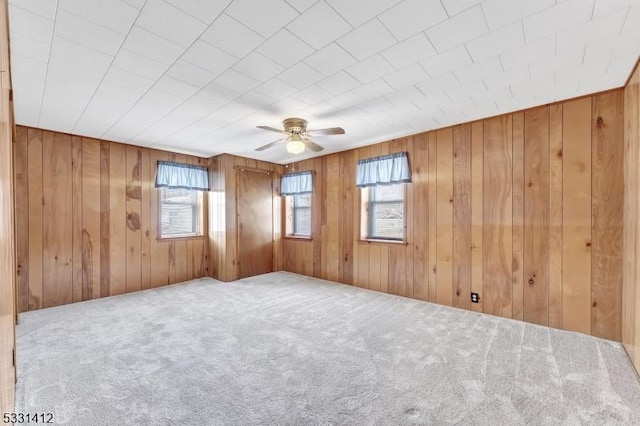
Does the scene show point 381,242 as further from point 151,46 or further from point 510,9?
point 151,46

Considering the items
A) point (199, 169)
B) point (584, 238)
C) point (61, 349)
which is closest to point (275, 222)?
point (199, 169)

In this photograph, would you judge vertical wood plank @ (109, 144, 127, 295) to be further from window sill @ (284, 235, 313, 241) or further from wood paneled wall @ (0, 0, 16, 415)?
wood paneled wall @ (0, 0, 16, 415)

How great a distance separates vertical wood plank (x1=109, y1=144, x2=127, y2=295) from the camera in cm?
409

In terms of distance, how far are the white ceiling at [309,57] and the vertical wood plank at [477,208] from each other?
0.29 metres

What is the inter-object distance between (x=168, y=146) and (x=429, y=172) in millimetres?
3980

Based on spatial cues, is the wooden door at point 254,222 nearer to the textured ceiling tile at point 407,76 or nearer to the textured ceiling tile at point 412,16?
the textured ceiling tile at point 407,76

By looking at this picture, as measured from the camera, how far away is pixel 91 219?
3920mm

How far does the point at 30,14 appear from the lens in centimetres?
153

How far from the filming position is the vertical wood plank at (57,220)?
355cm

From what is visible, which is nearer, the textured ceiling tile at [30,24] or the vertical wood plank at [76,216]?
the textured ceiling tile at [30,24]

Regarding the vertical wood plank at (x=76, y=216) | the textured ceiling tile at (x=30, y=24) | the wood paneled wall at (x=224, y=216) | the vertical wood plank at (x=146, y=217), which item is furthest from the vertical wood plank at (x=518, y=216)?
the vertical wood plank at (x=76, y=216)

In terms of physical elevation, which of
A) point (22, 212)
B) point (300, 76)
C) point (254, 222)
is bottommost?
point (254, 222)

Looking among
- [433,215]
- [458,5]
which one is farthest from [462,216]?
[458,5]

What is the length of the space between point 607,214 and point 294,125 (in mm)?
3178
